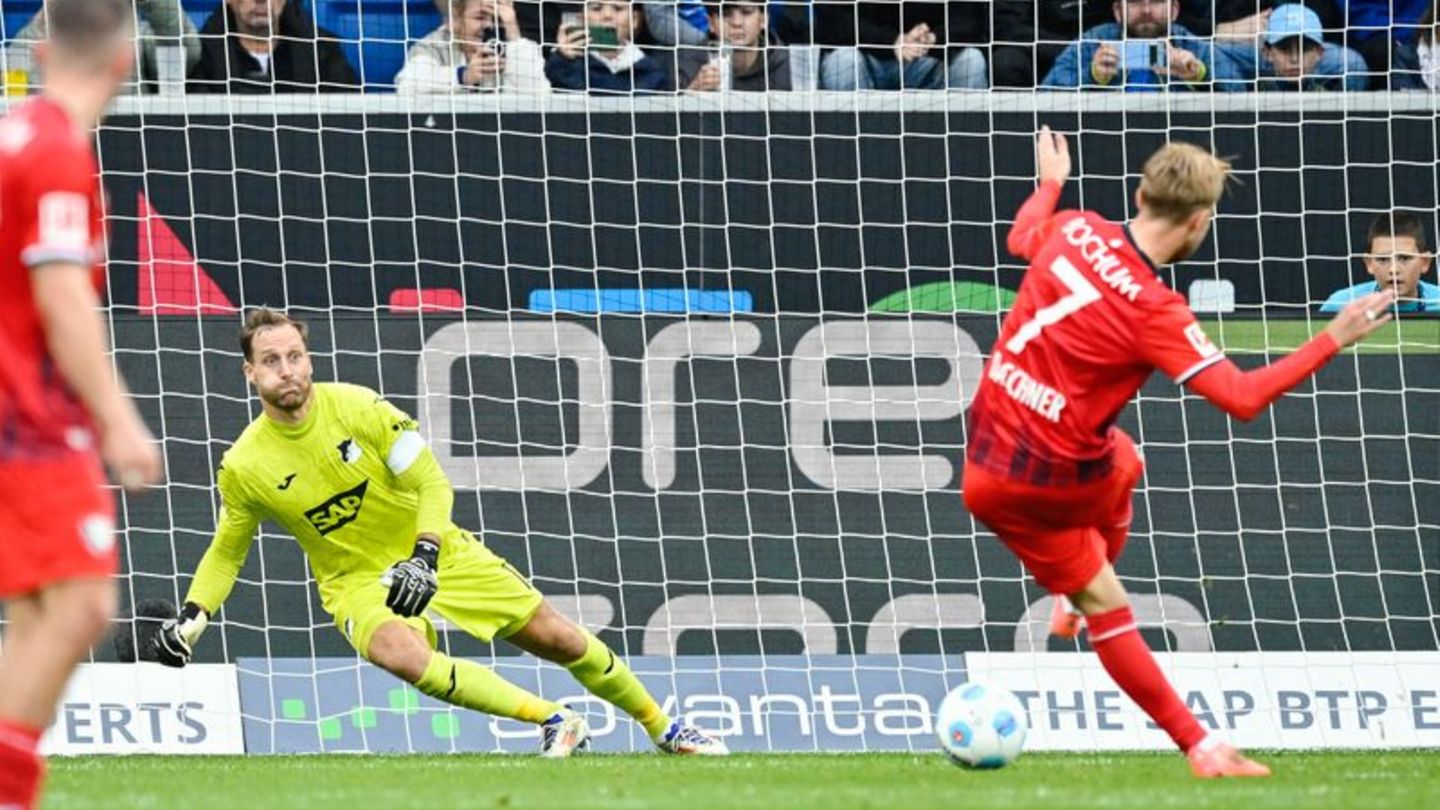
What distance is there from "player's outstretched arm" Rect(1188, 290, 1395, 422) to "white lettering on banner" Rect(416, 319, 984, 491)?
380 centimetres

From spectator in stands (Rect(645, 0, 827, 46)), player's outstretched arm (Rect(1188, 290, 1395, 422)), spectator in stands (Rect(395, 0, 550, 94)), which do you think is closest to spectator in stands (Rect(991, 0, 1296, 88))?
spectator in stands (Rect(645, 0, 827, 46))

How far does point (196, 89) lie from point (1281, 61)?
5.48 meters

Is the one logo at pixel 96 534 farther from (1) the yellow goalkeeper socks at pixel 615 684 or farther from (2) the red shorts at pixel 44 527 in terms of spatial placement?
(1) the yellow goalkeeper socks at pixel 615 684

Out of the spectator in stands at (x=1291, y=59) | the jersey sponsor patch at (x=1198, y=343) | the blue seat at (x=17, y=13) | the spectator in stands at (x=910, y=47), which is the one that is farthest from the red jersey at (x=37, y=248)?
the spectator in stands at (x=1291, y=59)

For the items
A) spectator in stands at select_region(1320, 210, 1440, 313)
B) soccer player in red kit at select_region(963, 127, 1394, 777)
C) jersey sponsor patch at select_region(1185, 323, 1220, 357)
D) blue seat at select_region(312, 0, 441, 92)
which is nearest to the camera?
jersey sponsor patch at select_region(1185, 323, 1220, 357)

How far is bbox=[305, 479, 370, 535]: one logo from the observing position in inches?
383

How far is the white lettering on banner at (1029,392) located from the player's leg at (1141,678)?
0.60 meters

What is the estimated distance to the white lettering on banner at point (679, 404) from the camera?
432 inches

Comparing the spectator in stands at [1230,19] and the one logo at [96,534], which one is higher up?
the spectator in stands at [1230,19]

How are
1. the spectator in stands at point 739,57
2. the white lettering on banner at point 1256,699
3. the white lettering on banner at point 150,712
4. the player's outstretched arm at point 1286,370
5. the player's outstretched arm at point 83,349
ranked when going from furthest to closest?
1. the spectator in stands at point 739,57
2. the white lettering on banner at point 1256,699
3. the white lettering on banner at point 150,712
4. the player's outstretched arm at point 1286,370
5. the player's outstretched arm at point 83,349

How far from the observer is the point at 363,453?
9.71 metres

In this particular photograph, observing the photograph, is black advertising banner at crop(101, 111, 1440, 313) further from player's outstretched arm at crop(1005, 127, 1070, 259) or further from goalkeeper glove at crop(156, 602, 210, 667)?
player's outstretched arm at crop(1005, 127, 1070, 259)

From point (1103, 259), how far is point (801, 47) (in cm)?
490

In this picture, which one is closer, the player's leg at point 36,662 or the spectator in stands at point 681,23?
the player's leg at point 36,662
